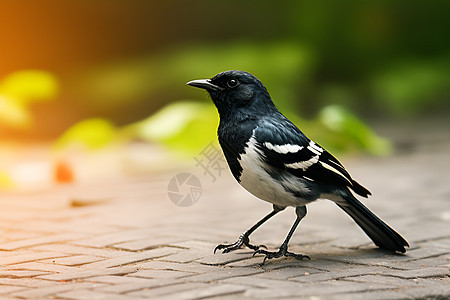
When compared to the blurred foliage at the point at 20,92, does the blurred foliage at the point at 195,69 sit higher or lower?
higher

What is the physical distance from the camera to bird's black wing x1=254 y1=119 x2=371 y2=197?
3.11m

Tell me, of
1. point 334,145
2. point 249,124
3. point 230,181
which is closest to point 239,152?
point 249,124

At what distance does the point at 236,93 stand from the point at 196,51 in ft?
20.6

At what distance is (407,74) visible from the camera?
9.13m

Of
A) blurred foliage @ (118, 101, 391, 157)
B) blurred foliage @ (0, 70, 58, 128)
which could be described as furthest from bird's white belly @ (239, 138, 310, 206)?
blurred foliage @ (0, 70, 58, 128)

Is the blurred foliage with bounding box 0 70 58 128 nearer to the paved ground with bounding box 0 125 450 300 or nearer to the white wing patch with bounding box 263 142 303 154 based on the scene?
the paved ground with bounding box 0 125 450 300

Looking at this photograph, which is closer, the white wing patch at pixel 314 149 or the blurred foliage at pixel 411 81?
the white wing patch at pixel 314 149

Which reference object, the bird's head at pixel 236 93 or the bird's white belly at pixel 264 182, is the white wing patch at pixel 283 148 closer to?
the bird's white belly at pixel 264 182

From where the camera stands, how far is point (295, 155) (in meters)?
3.15

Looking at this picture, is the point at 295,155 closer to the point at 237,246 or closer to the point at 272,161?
the point at 272,161

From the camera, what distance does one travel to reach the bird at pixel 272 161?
122 inches

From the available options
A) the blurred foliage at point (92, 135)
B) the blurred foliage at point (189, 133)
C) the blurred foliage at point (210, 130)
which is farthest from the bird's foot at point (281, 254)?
the blurred foliage at point (92, 135)

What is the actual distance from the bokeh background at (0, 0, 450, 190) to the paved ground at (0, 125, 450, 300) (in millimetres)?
3597

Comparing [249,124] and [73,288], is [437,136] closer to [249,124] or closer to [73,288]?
[249,124]
